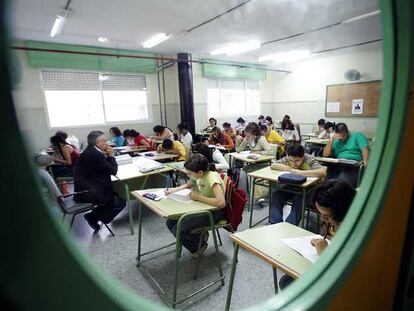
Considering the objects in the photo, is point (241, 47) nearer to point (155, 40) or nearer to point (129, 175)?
point (155, 40)

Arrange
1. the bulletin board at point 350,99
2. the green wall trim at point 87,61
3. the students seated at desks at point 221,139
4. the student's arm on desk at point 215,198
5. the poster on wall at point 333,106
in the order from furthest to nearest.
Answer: the poster on wall at point 333,106, the bulletin board at point 350,99, the green wall trim at point 87,61, the students seated at desks at point 221,139, the student's arm on desk at point 215,198

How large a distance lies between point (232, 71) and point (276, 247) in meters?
8.12

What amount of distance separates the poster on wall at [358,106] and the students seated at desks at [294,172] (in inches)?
263

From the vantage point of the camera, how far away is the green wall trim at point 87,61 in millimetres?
5516

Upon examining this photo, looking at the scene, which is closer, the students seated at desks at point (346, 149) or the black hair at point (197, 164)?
the black hair at point (197, 164)

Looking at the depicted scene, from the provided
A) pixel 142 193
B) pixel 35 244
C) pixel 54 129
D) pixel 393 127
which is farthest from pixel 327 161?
pixel 54 129

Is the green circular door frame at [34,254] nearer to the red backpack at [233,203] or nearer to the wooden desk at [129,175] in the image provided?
the red backpack at [233,203]

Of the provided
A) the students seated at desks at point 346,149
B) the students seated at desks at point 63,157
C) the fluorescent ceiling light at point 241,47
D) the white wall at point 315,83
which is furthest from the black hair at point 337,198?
the white wall at point 315,83

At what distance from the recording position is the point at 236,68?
884 cm

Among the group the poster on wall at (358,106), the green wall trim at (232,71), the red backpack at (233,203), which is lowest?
the red backpack at (233,203)

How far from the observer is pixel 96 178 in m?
2.88

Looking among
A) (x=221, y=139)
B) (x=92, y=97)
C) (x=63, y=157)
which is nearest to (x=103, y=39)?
(x=92, y=97)

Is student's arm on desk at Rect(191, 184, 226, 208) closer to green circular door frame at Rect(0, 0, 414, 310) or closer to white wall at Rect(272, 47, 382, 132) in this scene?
green circular door frame at Rect(0, 0, 414, 310)

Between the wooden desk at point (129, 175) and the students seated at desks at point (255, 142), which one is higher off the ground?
the students seated at desks at point (255, 142)
